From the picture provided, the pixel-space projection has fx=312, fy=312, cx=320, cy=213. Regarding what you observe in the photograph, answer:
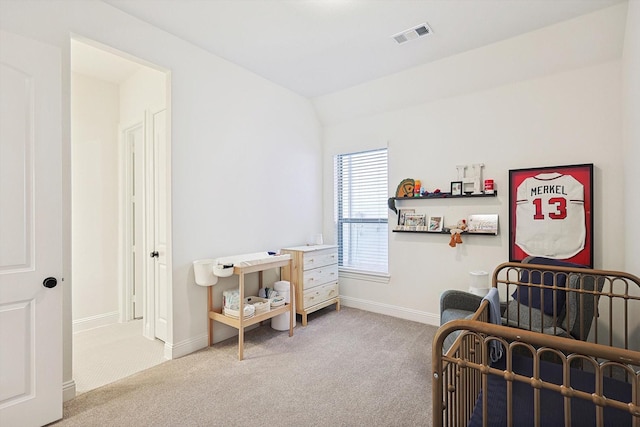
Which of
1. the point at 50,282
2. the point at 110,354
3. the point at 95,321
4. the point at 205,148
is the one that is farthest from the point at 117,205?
the point at 50,282

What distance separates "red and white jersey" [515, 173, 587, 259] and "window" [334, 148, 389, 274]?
1518 mm

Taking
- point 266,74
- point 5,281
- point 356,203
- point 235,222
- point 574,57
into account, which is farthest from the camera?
point 356,203

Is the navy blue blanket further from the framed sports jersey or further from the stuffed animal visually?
the stuffed animal

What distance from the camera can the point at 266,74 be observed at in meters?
3.59

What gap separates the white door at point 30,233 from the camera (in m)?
1.77

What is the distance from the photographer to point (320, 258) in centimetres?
383

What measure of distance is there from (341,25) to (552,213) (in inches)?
99.5

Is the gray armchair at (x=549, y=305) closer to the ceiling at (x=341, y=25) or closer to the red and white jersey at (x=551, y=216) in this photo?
the red and white jersey at (x=551, y=216)

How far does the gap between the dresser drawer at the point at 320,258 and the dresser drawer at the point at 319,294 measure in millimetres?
A: 279

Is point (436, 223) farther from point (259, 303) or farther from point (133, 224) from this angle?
point (133, 224)

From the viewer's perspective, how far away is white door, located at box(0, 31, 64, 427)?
1.77 metres

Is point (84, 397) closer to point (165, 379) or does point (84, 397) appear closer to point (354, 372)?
A: point (165, 379)

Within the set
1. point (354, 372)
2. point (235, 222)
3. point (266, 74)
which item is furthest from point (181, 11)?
point (354, 372)

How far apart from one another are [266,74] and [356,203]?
78.1 inches
